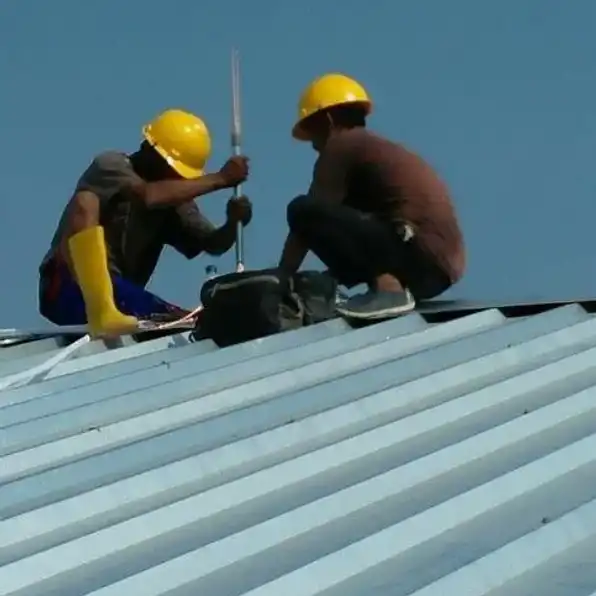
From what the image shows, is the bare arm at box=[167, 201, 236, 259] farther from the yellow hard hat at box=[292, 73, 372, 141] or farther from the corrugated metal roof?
the corrugated metal roof

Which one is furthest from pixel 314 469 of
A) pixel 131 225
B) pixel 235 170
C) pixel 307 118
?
pixel 131 225

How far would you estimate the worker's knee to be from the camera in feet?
19.3

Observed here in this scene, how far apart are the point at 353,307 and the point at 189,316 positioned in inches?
33.3

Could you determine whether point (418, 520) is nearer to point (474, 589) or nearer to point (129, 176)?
point (474, 589)

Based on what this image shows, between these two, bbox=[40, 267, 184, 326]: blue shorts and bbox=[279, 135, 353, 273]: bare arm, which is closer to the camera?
bbox=[279, 135, 353, 273]: bare arm

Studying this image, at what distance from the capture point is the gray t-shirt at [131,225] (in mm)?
7059

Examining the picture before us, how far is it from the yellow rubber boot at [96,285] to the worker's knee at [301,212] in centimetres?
76

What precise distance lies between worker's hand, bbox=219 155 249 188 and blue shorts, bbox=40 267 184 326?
2.25 ft

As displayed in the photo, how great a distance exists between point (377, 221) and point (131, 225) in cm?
190

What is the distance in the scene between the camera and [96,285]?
6.09 m

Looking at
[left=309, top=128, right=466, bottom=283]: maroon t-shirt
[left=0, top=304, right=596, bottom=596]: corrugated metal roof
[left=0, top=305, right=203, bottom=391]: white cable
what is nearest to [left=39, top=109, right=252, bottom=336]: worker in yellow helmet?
[left=0, top=305, right=203, bottom=391]: white cable

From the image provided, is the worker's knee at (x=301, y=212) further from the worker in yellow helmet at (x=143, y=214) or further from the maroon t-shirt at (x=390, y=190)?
the worker in yellow helmet at (x=143, y=214)

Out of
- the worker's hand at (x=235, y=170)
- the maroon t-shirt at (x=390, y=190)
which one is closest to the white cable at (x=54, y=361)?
the maroon t-shirt at (x=390, y=190)

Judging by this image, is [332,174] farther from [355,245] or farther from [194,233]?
[194,233]
